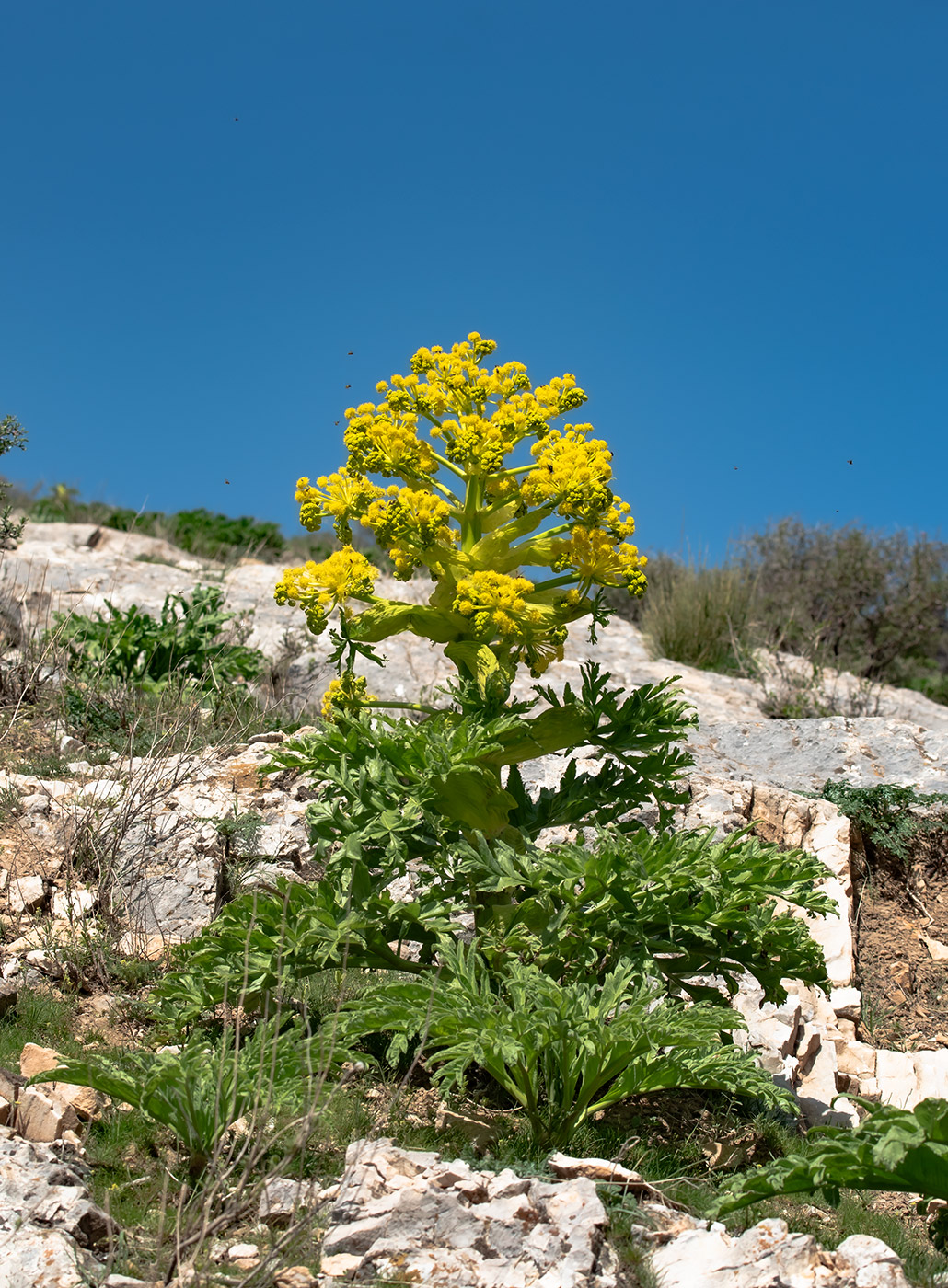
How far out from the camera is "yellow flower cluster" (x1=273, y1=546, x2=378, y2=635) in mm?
3914

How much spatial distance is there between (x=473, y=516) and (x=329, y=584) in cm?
63

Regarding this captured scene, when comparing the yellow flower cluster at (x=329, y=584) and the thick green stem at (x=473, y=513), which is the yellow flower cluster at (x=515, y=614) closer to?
the thick green stem at (x=473, y=513)

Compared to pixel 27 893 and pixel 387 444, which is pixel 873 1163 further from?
pixel 27 893

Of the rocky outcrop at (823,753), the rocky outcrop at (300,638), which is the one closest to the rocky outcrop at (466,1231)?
the rocky outcrop at (823,753)

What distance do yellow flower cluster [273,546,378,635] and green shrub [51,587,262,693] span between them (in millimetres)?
3860

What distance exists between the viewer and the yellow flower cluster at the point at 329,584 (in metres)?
3.91

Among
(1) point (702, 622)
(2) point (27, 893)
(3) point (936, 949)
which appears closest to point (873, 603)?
(1) point (702, 622)

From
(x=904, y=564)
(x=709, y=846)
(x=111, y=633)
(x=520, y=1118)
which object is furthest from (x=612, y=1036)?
(x=904, y=564)

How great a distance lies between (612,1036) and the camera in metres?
3.15

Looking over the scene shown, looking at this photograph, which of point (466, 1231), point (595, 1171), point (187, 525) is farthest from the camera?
point (187, 525)

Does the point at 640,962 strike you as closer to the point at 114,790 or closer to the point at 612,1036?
the point at 612,1036

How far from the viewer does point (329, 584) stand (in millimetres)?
3939

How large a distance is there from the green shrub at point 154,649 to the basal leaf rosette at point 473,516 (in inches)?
154

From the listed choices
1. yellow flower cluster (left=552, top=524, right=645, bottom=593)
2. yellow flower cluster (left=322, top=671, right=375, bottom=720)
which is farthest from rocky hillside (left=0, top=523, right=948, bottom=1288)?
yellow flower cluster (left=552, top=524, right=645, bottom=593)
